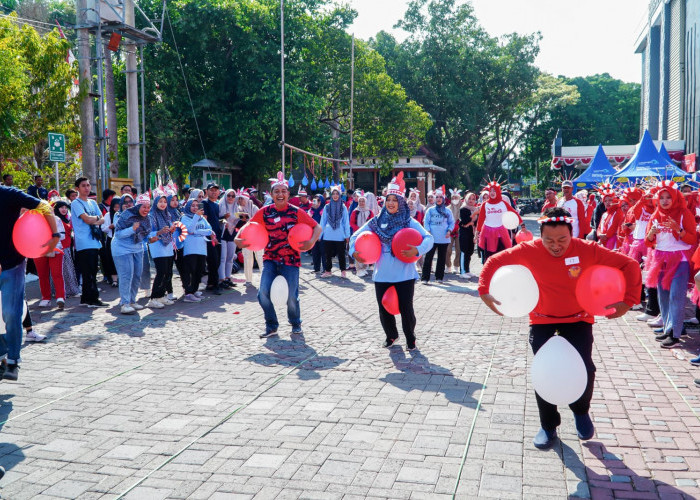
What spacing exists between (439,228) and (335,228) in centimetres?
235

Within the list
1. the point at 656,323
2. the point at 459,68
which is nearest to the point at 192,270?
the point at 656,323

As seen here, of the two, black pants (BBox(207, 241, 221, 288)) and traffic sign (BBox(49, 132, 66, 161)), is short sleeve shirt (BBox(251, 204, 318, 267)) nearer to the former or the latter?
black pants (BBox(207, 241, 221, 288))

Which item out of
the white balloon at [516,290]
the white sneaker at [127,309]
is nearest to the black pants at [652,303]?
the white balloon at [516,290]

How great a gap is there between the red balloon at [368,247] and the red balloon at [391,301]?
0.40 m

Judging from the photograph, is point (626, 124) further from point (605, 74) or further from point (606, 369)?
point (606, 369)

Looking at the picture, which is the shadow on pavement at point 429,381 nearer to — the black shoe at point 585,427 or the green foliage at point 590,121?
the black shoe at point 585,427

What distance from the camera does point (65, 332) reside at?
8.19 meters

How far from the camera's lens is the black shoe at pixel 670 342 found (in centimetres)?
725

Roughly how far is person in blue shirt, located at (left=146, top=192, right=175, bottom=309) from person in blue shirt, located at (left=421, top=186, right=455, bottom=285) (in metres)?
5.23

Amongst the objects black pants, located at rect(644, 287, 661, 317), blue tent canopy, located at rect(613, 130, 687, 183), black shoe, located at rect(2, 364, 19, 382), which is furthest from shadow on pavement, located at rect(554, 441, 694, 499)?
blue tent canopy, located at rect(613, 130, 687, 183)

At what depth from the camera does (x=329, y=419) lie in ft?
16.2

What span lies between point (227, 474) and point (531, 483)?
6.00 feet

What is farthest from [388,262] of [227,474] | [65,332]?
[65,332]

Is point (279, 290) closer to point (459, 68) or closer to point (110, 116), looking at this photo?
point (110, 116)
